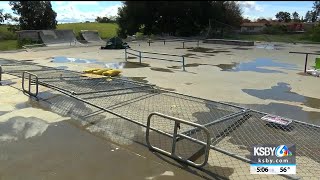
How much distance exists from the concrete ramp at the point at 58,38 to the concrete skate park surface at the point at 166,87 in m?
8.56

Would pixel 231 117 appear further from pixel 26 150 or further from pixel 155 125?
pixel 26 150

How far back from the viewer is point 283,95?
8539 mm

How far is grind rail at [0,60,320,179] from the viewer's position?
449cm

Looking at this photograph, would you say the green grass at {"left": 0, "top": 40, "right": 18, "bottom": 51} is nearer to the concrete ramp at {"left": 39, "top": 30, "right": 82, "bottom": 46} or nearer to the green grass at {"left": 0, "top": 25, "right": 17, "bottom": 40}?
the green grass at {"left": 0, "top": 25, "right": 17, "bottom": 40}

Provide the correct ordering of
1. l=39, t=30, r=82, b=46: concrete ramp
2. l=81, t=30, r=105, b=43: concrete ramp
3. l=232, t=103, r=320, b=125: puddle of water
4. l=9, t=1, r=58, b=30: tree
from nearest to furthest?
l=232, t=103, r=320, b=125: puddle of water
l=39, t=30, r=82, b=46: concrete ramp
l=9, t=1, r=58, b=30: tree
l=81, t=30, r=105, b=43: concrete ramp

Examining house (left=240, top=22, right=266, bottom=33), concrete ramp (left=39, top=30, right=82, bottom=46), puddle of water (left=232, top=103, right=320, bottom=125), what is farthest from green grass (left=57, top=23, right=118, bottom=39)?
puddle of water (left=232, top=103, right=320, bottom=125)

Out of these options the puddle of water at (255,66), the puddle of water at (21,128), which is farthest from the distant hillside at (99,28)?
the puddle of water at (21,128)

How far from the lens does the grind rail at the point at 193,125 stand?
449cm

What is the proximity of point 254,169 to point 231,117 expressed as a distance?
67.5 inches

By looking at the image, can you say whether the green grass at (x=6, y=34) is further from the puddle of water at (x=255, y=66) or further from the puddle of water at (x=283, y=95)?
the puddle of water at (x=283, y=95)

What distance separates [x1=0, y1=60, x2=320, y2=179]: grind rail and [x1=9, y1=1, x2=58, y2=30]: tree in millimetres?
19880

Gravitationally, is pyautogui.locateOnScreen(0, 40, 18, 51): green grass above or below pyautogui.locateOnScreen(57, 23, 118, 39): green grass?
below

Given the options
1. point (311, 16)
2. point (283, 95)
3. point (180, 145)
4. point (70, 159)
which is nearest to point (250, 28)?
point (311, 16)

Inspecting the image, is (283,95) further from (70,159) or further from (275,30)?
(275,30)
